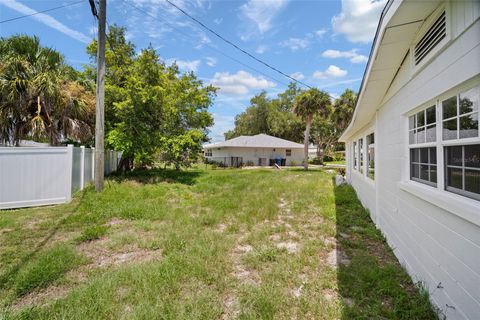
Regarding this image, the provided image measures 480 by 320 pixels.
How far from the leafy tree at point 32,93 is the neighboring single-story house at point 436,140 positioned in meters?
9.68

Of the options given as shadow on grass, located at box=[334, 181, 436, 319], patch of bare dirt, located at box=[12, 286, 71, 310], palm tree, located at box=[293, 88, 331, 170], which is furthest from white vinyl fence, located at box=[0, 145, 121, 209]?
palm tree, located at box=[293, 88, 331, 170]

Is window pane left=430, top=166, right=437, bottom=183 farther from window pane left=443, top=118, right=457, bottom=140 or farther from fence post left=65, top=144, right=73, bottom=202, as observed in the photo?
fence post left=65, top=144, right=73, bottom=202

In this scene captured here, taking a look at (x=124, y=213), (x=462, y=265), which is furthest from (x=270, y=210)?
(x=462, y=265)

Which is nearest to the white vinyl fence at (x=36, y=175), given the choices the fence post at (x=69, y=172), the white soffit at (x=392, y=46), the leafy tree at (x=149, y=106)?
the fence post at (x=69, y=172)

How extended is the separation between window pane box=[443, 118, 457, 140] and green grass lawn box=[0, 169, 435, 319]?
70.4 inches

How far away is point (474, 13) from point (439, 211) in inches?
70.9

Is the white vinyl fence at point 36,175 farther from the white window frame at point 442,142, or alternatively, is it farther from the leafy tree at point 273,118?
the leafy tree at point 273,118

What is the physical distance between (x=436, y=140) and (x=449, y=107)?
408mm

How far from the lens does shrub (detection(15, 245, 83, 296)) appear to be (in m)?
3.16

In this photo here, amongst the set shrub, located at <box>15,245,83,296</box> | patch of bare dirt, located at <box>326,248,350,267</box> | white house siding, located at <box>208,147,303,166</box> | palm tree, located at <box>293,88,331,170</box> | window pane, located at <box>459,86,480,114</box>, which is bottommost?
patch of bare dirt, located at <box>326,248,350,267</box>

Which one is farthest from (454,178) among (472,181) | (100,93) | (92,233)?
(100,93)

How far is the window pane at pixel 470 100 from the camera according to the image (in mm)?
2074

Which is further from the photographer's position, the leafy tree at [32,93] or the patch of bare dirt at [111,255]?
the leafy tree at [32,93]

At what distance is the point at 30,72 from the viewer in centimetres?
836
